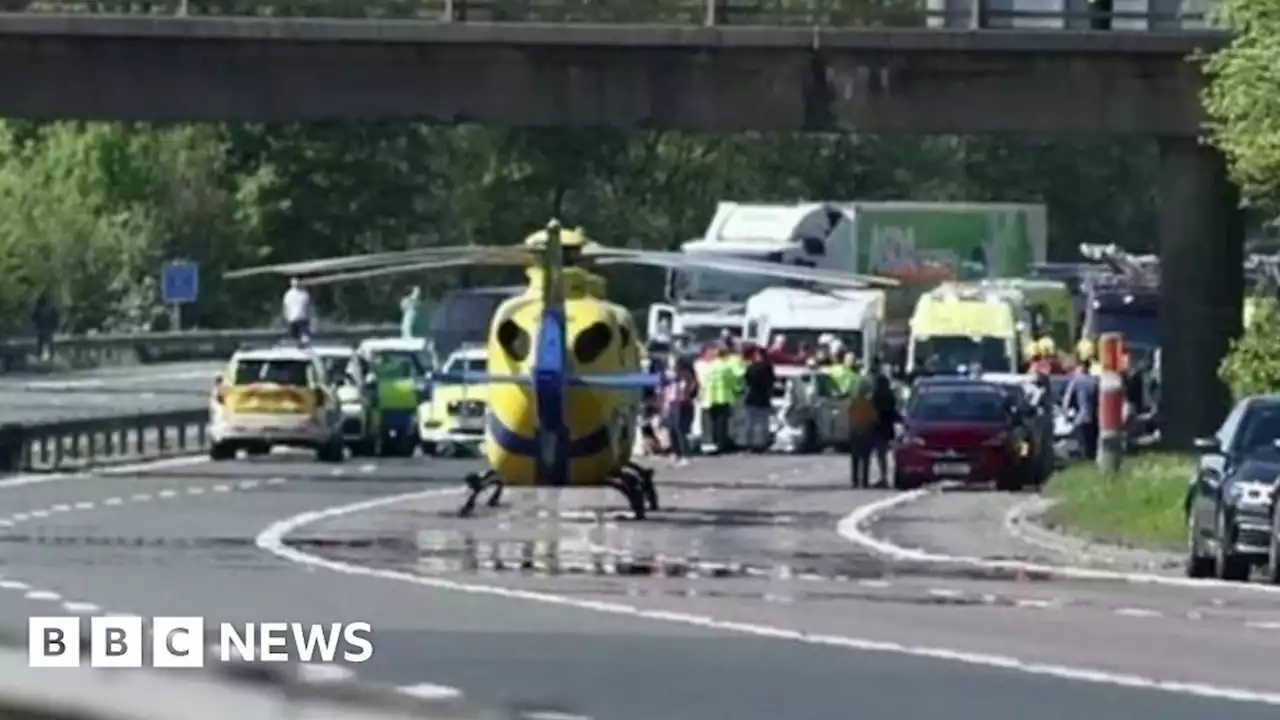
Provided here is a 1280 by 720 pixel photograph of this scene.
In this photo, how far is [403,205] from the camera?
96.6 m

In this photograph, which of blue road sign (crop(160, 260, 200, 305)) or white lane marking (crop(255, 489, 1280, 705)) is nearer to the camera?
white lane marking (crop(255, 489, 1280, 705))

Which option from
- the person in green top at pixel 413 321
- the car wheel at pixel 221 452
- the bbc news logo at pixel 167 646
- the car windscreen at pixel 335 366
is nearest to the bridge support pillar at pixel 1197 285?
the car windscreen at pixel 335 366

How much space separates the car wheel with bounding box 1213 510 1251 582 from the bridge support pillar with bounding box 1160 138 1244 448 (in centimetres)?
2000

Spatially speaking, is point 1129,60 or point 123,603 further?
point 1129,60

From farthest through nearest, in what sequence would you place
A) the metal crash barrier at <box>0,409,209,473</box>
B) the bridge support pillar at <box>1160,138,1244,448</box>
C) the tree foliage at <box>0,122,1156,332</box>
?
the tree foliage at <box>0,122,1156,332</box> → the bridge support pillar at <box>1160,138,1244,448</box> → the metal crash barrier at <box>0,409,209,473</box>

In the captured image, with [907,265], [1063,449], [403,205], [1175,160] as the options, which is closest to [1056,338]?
[907,265]

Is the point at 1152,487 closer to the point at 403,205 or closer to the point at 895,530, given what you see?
the point at 895,530

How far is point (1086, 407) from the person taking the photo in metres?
54.8

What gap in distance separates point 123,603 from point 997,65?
2615 cm

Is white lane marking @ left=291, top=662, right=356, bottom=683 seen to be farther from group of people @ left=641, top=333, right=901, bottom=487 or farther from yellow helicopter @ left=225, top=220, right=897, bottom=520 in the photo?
group of people @ left=641, top=333, right=901, bottom=487

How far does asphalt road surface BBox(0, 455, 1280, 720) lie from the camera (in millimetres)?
19344

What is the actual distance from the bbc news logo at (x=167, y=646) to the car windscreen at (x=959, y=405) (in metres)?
28.6

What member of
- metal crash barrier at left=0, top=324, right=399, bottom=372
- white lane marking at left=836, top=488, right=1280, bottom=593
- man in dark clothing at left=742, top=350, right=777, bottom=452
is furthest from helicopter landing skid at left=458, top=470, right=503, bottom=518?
metal crash barrier at left=0, top=324, right=399, bottom=372

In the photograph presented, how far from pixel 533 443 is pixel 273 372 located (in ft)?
51.0
